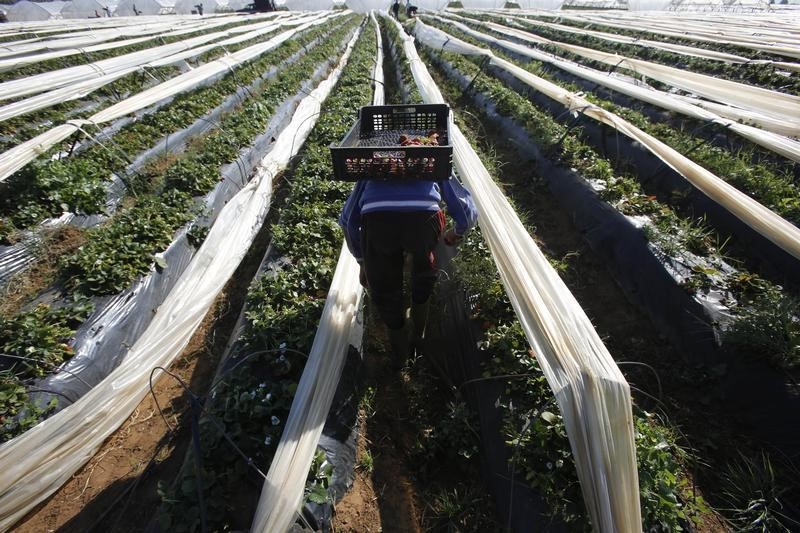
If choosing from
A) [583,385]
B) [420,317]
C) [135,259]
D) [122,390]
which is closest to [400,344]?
[420,317]

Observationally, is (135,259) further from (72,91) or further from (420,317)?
(72,91)

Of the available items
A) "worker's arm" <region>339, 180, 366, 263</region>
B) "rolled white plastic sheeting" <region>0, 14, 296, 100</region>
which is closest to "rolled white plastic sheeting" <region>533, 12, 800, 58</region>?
"worker's arm" <region>339, 180, 366, 263</region>

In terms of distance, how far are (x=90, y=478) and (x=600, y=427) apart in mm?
3882

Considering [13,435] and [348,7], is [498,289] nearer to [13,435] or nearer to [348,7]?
[13,435]

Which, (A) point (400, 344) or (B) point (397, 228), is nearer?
(B) point (397, 228)

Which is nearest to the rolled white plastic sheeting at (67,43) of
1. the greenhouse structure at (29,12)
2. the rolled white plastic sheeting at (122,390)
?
the rolled white plastic sheeting at (122,390)

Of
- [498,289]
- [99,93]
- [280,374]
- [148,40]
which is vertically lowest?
[280,374]

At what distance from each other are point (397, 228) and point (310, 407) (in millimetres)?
1391

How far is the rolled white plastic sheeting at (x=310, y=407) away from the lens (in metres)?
1.90

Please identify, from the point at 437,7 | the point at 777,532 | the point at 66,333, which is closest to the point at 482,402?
the point at 777,532

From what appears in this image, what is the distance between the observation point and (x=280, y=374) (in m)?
2.65

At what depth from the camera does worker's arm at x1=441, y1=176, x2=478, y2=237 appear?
8.40ft

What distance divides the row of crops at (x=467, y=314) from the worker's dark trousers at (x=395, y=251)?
477 mm

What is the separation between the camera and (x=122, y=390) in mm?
2992
